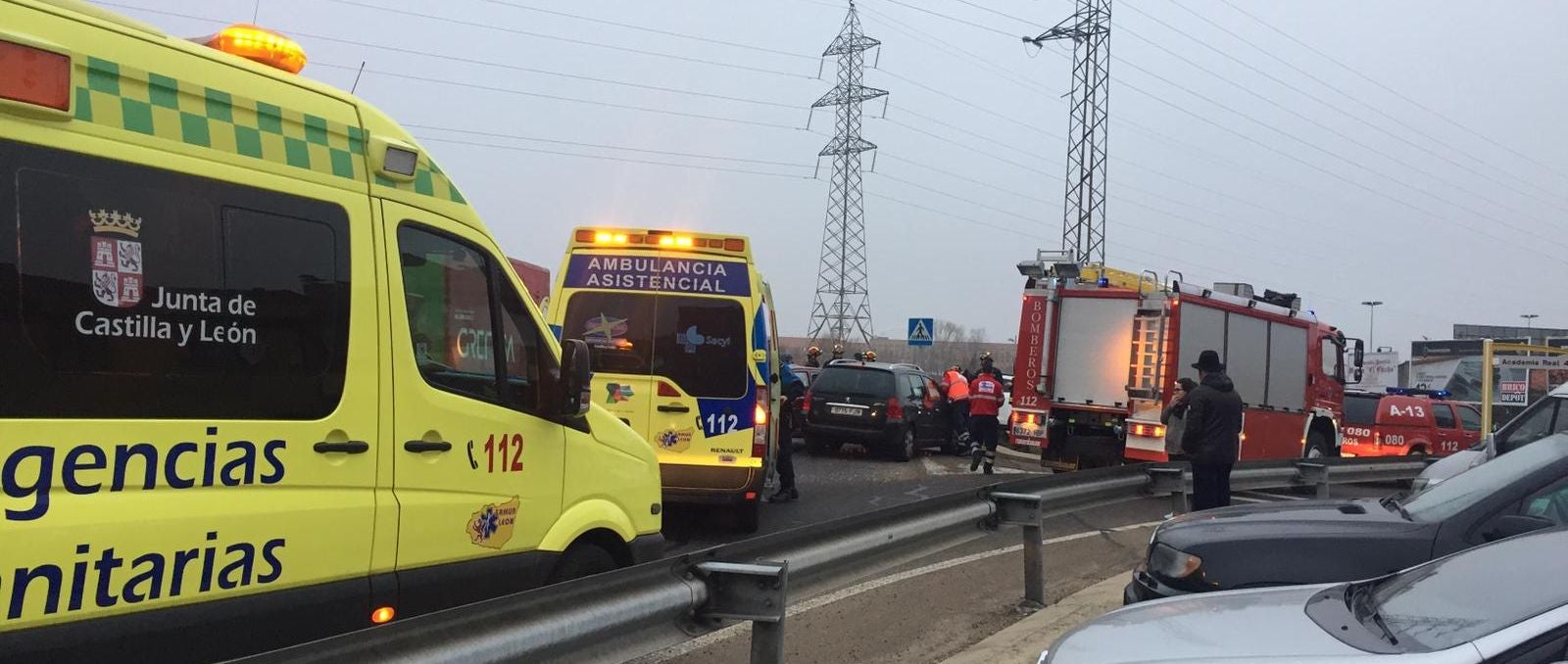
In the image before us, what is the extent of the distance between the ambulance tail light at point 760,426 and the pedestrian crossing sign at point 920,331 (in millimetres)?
17415

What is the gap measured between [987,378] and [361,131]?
12179 mm

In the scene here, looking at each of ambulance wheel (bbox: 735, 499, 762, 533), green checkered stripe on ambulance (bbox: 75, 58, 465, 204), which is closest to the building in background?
ambulance wheel (bbox: 735, 499, 762, 533)

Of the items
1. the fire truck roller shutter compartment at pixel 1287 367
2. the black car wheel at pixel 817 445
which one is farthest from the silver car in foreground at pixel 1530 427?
the black car wheel at pixel 817 445

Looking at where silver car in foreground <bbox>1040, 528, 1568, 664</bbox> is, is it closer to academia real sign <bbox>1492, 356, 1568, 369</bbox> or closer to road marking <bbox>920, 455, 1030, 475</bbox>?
road marking <bbox>920, 455, 1030, 475</bbox>

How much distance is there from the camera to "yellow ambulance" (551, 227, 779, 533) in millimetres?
9039

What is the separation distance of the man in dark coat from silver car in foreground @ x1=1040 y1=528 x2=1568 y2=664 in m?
5.06

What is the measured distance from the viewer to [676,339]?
9070mm

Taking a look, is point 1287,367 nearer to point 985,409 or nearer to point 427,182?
point 985,409

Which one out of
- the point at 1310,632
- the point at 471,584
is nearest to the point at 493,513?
the point at 471,584

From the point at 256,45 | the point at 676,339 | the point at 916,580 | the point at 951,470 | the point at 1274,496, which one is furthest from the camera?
the point at 951,470

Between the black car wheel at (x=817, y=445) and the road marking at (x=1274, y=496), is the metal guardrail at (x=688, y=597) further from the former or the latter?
the black car wheel at (x=817, y=445)

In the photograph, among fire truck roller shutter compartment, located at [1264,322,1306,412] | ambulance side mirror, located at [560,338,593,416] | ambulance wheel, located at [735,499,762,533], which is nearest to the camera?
ambulance side mirror, located at [560,338,593,416]

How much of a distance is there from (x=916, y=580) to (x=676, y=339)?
2753 millimetres

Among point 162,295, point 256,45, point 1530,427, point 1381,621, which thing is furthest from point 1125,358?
point 162,295
